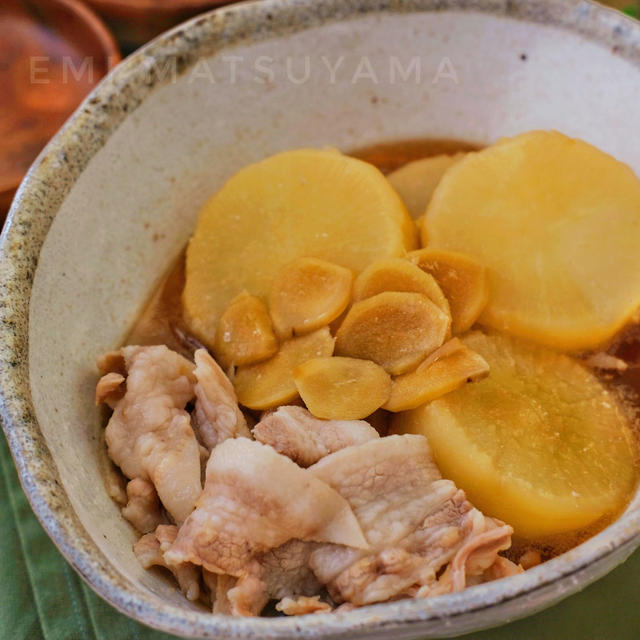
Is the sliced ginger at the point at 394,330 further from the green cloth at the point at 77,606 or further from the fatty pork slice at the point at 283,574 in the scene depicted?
the green cloth at the point at 77,606

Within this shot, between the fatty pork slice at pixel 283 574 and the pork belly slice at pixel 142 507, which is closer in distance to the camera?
the fatty pork slice at pixel 283 574

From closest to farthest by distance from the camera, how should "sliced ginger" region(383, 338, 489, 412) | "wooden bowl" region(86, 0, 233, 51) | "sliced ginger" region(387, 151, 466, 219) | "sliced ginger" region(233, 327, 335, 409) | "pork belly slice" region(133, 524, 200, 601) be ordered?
1. "pork belly slice" region(133, 524, 200, 601)
2. "sliced ginger" region(383, 338, 489, 412)
3. "sliced ginger" region(233, 327, 335, 409)
4. "sliced ginger" region(387, 151, 466, 219)
5. "wooden bowl" region(86, 0, 233, 51)

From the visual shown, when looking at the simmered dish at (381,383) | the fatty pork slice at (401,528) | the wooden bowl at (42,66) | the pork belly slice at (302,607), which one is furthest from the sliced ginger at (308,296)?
the wooden bowl at (42,66)

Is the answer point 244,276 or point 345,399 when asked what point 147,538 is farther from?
point 244,276

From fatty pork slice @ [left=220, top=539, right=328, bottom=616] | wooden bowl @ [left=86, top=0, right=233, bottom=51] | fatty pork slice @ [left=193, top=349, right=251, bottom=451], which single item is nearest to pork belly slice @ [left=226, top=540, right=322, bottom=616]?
fatty pork slice @ [left=220, top=539, right=328, bottom=616]

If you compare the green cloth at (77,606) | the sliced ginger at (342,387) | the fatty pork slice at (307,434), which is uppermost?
the sliced ginger at (342,387)

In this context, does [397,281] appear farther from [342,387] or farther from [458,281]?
[342,387]

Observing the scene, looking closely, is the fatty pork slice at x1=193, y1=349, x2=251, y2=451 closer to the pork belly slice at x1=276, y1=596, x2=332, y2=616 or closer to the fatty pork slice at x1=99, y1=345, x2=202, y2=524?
the fatty pork slice at x1=99, y1=345, x2=202, y2=524
